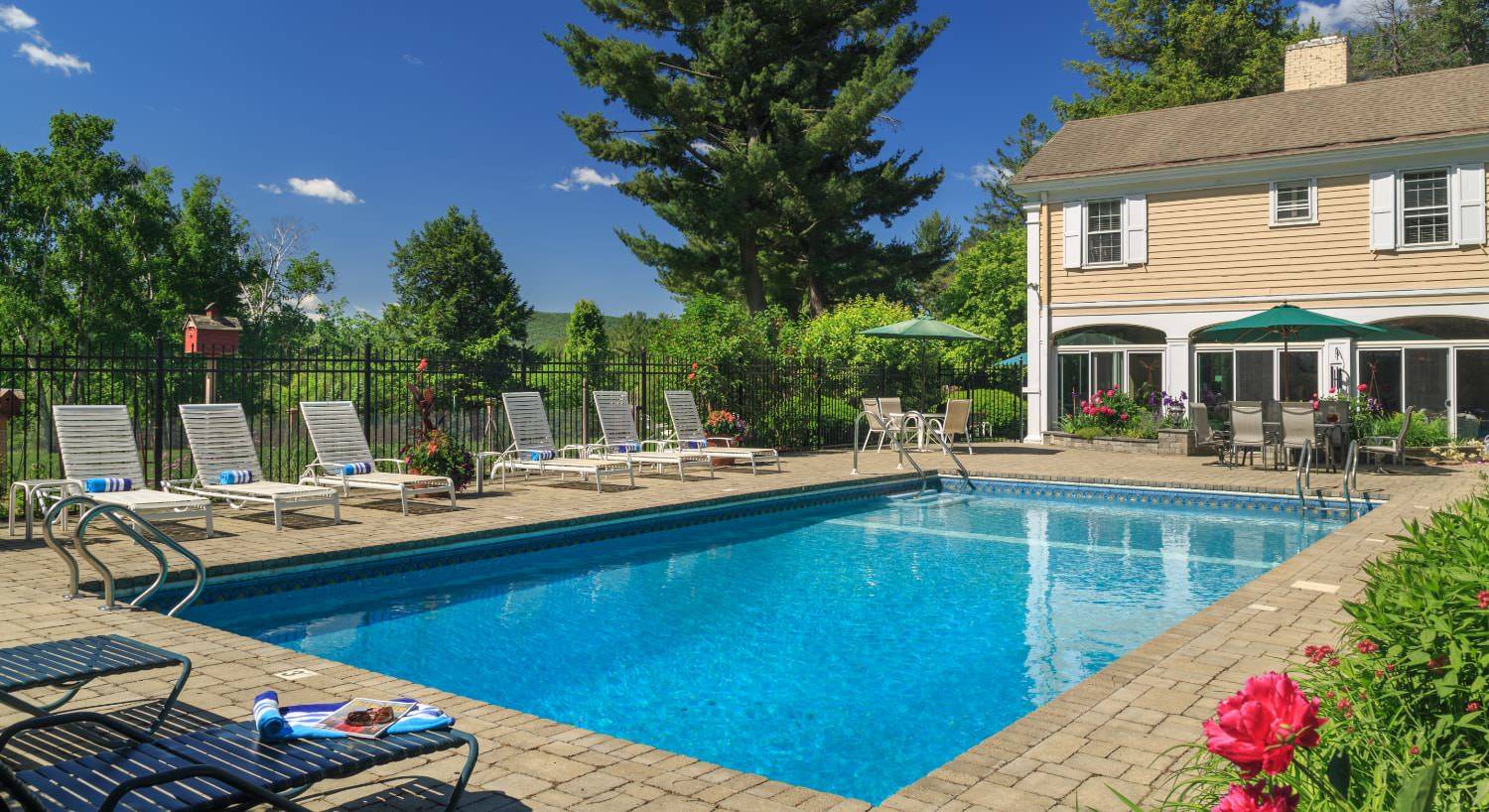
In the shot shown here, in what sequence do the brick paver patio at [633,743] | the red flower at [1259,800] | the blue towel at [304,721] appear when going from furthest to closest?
the brick paver patio at [633,743] → the blue towel at [304,721] → the red flower at [1259,800]

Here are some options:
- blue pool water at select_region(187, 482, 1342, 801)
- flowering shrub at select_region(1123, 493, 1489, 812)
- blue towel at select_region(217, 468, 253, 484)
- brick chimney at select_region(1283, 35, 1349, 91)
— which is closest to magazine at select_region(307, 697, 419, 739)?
flowering shrub at select_region(1123, 493, 1489, 812)

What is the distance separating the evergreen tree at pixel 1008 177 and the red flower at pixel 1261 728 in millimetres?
45996

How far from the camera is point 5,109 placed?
1802 inches

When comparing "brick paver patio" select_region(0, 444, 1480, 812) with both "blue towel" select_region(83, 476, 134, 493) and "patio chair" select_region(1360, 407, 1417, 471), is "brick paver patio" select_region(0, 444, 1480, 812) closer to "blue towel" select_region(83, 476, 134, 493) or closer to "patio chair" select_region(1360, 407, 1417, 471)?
"blue towel" select_region(83, 476, 134, 493)

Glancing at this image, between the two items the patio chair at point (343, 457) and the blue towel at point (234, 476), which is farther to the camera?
the patio chair at point (343, 457)

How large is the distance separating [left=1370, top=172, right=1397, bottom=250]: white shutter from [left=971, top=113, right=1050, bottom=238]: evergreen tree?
28.2 metres

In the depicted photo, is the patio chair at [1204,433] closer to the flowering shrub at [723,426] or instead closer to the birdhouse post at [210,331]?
the flowering shrub at [723,426]

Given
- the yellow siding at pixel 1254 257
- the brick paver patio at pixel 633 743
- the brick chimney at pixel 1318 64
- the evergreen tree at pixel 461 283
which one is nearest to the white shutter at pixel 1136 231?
the yellow siding at pixel 1254 257

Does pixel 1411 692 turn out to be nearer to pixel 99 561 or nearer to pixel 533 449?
pixel 99 561

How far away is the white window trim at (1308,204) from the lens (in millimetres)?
17828

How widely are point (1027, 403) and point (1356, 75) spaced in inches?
971

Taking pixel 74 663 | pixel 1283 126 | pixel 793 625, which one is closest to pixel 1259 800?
pixel 74 663

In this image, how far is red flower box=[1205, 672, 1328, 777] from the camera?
1.37 metres

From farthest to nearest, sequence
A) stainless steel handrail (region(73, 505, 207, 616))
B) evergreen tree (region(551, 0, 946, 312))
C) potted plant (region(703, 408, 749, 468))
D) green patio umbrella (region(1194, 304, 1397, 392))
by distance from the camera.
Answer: evergreen tree (region(551, 0, 946, 312)) → potted plant (region(703, 408, 749, 468)) → green patio umbrella (region(1194, 304, 1397, 392)) → stainless steel handrail (region(73, 505, 207, 616))
